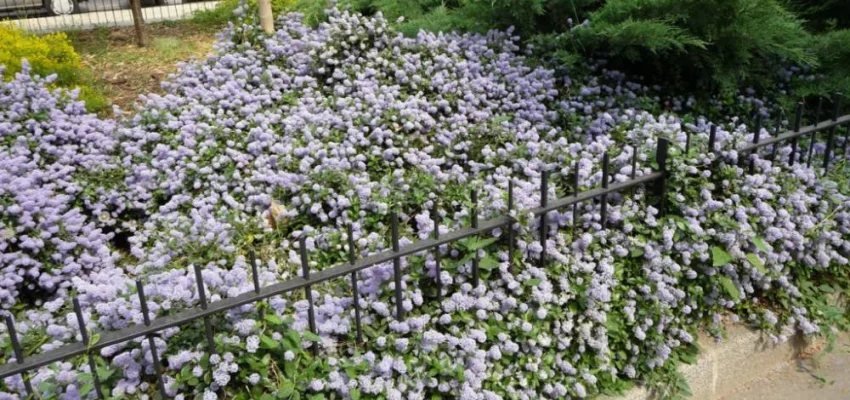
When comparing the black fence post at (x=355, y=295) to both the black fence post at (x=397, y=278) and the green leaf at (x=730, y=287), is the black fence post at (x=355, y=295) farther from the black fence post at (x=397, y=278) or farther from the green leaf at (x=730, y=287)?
the green leaf at (x=730, y=287)

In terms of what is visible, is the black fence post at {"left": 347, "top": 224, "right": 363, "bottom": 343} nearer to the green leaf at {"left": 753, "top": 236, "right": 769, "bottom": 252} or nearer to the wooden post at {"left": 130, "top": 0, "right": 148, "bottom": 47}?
the green leaf at {"left": 753, "top": 236, "right": 769, "bottom": 252}

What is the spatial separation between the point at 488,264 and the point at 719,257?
3.66ft

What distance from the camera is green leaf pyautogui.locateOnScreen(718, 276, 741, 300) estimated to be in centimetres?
323

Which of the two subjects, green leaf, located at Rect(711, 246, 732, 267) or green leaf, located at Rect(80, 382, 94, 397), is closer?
green leaf, located at Rect(80, 382, 94, 397)

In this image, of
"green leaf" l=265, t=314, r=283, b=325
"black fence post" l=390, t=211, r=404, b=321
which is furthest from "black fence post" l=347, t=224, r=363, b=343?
"green leaf" l=265, t=314, r=283, b=325

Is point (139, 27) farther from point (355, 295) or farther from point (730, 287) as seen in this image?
point (730, 287)

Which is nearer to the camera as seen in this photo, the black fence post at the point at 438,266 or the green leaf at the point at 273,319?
the green leaf at the point at 273,319

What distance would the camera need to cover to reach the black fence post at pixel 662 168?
10.6ft

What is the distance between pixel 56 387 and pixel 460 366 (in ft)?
4.41

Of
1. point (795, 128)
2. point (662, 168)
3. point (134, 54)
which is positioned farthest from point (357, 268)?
point (134, 54)

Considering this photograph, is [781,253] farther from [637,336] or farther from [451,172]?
[451,172]

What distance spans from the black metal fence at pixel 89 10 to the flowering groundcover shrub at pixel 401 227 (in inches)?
234

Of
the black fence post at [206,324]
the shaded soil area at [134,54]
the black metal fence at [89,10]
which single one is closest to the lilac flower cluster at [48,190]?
the shaded soil area at [134,54]

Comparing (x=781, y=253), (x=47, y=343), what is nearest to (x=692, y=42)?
(x=781, y=253)
